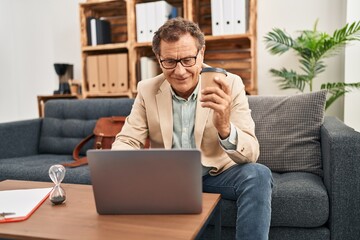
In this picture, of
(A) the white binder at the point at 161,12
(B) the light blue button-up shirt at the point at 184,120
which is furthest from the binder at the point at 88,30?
(B) the light blue button-up shirt at the point at 184,120

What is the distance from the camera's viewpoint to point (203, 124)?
4.51 feet

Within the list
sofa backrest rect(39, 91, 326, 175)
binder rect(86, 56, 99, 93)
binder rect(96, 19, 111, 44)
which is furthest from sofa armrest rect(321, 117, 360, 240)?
binder rect(96, 19, 111, 44)

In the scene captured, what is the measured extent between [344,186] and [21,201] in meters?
1.23

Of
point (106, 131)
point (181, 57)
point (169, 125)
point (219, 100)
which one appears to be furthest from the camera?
point (106, 131)

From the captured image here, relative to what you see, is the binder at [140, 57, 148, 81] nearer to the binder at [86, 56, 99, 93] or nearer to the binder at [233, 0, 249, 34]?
the binder at [86, 56, 99, 93]

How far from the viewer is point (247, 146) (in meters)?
1.19

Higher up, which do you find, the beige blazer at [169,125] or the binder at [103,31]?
the binder at [103,31]

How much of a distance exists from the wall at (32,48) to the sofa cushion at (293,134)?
92.6 inches

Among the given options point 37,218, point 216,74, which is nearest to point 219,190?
point 216,74

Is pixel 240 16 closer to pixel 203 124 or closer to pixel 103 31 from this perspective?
pixel 103 31

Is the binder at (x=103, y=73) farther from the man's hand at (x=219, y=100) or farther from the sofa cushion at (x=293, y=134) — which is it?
the man's hand at (x=219, y=100)

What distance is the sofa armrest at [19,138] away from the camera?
229 centimetres

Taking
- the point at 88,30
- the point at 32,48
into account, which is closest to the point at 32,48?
the point at 32,48

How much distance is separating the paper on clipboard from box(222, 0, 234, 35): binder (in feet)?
6.14
